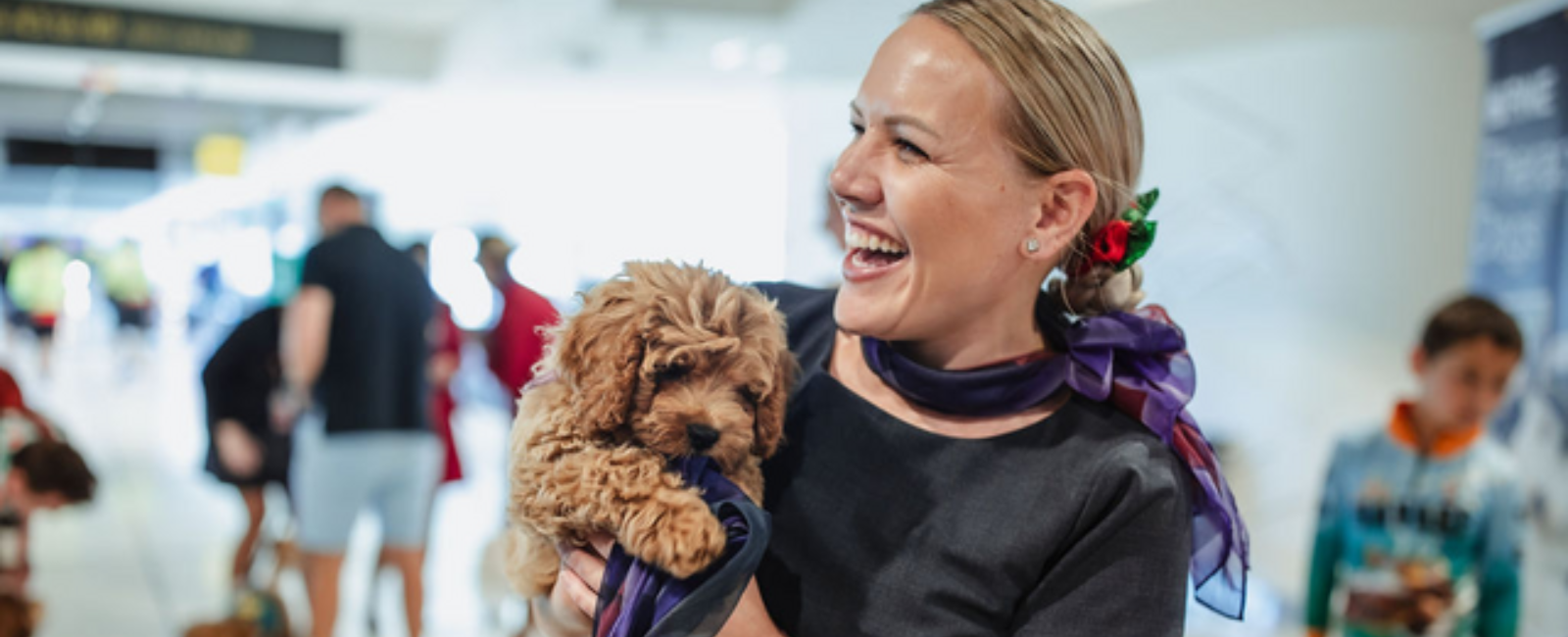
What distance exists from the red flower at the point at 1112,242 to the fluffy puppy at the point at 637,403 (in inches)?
14.4

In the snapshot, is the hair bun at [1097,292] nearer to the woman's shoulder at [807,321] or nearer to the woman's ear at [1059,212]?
the woman's ear at [1059,212]

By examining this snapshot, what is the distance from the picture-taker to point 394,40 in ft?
32.5

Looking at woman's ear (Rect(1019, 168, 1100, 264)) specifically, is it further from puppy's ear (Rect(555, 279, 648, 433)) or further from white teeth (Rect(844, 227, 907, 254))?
puppy's ear (Rect(555, 279, 648, 433))

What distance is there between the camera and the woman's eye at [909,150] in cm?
102

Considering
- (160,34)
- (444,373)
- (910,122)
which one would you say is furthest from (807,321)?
(160,34)

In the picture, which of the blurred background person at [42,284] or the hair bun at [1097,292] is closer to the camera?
the hair bun at [1097,292]

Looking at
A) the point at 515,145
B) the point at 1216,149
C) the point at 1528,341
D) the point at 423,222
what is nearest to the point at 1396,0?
the point at 1216,149

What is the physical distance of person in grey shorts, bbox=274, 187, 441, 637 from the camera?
383cm

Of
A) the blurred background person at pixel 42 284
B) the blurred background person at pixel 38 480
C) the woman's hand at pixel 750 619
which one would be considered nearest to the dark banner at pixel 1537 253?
the woman's hand at pixel 750 619

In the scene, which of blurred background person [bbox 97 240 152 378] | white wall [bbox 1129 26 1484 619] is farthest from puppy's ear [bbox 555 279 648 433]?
blurred background person [bbox 97 240 152 378]

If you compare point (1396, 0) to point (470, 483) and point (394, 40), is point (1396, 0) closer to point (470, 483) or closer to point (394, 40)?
point (470, 483)

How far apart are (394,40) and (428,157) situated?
441 cm

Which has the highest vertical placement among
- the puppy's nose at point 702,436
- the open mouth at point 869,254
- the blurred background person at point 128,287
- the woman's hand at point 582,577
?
the open mouth at point 869,254

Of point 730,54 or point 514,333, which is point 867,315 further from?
point 730,54
